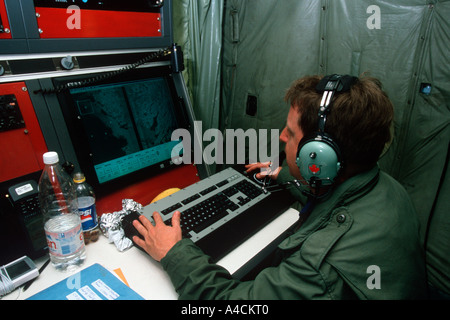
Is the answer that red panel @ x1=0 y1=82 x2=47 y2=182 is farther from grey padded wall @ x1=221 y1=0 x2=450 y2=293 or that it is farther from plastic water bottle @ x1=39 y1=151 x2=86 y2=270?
grey padded wall @ x1=221 y1=0 x2=450 y2=293

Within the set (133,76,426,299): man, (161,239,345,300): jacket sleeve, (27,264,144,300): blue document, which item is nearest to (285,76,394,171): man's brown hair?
(133,76,426,299): man

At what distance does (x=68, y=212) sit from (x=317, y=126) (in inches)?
33.3

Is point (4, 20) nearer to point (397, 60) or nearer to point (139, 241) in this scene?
point (139, 241)

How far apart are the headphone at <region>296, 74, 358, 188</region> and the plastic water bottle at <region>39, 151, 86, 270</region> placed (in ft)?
2.24

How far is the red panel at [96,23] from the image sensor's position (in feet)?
3.07

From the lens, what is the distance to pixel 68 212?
93 cm

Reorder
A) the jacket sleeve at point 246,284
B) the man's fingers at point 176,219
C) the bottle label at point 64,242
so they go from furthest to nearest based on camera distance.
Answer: the man's fingers at point 176,219 < the bottle label at point 64,242 < the jacket sleeve at point 246,284

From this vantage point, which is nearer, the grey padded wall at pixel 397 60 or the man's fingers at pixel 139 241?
the man's fingers at pixel 139 241

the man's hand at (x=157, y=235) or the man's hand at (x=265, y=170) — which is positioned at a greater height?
the man's hand at (x=157, y=235)

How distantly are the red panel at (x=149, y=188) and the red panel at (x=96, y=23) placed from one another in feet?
1.97

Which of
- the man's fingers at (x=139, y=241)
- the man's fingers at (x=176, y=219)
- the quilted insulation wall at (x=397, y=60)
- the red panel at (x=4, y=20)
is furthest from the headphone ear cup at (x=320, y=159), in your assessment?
the red panel at (x=4, y=20)

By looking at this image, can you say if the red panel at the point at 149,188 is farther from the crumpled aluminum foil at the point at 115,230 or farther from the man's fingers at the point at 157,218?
the man's fingers at the point at 157,218

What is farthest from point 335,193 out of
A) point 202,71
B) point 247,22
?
point 247,22

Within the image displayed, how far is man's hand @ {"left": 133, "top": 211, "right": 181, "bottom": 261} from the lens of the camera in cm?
79
